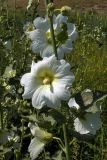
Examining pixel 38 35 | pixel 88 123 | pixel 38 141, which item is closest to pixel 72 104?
pixel 88 123

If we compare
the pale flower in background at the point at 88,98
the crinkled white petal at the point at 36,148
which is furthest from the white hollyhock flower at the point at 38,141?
the pale flower in background at the point at 88,98

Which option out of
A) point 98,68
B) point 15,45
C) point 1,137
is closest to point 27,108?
point 1,137

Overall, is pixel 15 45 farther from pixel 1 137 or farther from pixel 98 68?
pixel 98 68

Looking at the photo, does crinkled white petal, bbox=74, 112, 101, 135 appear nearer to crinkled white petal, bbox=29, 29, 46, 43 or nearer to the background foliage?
the background foliage

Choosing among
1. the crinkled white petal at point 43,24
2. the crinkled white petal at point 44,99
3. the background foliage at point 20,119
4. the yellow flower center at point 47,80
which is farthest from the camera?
the background foliage at point 20,119

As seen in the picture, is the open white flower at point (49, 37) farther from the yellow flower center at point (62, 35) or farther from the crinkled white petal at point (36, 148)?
the crinkled white petal at point (36, 148)

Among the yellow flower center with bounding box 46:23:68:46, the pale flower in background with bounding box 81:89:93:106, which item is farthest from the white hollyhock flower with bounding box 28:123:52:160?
the yellow flower center with bounding box 46:23:68:46
